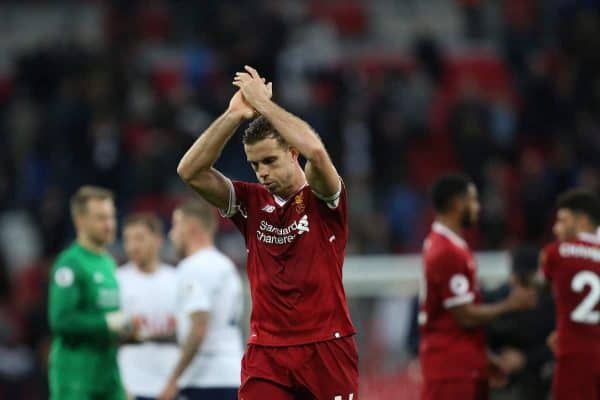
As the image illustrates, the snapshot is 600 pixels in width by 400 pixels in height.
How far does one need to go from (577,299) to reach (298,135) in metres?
3.10

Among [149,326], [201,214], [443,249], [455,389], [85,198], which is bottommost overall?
[455,389]

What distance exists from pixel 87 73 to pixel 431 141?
470cm

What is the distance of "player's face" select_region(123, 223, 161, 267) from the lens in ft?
32.8

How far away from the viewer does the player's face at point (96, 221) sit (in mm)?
9195

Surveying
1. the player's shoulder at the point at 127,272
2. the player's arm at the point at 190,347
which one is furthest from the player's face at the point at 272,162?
the player's shoulder at the point at 127,272

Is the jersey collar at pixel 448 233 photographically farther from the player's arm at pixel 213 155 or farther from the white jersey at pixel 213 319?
the player's arm at pixel 213 155

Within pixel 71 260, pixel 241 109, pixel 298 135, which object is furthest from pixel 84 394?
pixel 298 135

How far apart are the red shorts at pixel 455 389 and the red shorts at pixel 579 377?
1.69 ft

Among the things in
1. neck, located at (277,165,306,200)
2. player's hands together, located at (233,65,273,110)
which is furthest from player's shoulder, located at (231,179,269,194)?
player's hands together, located at (233,65,273,110)

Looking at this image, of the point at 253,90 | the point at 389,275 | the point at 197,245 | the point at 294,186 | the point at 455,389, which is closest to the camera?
the point at 253,90

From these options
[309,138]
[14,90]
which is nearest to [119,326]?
[309,138]

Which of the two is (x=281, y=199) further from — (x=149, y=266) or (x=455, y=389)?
(x=149, y=266)

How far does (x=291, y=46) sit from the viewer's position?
18250 mm

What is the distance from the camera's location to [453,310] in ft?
28.3
